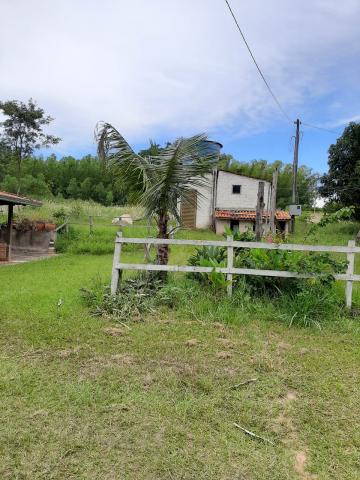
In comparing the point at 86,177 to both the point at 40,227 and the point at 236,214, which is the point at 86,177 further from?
the point at 40,227

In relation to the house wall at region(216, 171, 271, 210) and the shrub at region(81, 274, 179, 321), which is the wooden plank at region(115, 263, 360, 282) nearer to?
the shrub at region(81, 274, 179, 321)

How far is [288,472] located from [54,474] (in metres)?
1.31

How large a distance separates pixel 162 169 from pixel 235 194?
20210mm

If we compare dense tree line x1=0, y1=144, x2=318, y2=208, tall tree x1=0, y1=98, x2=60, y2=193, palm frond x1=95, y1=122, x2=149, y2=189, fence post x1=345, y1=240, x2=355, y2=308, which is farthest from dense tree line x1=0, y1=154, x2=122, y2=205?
fence post x1=345, y1=240, x2=355, y2=308

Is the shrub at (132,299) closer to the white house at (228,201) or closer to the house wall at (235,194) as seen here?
the white house at (228,201)

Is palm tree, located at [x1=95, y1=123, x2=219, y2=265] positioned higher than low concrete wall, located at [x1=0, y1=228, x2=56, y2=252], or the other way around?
palm tree, located at [x1=95, y1=123, x2=219, y2=265]

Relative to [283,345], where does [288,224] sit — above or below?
above

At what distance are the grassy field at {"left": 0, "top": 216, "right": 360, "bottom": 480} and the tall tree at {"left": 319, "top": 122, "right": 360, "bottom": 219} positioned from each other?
19719mm

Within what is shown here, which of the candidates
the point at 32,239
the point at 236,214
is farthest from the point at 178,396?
the point at 236,214

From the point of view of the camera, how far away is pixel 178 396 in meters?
3.12

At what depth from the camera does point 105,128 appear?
21.6ft

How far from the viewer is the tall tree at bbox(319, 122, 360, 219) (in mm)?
22953

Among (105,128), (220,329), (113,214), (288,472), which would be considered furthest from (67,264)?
(113,214)

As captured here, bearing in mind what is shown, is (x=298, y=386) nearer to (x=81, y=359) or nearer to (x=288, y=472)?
(x=288, y=472)
